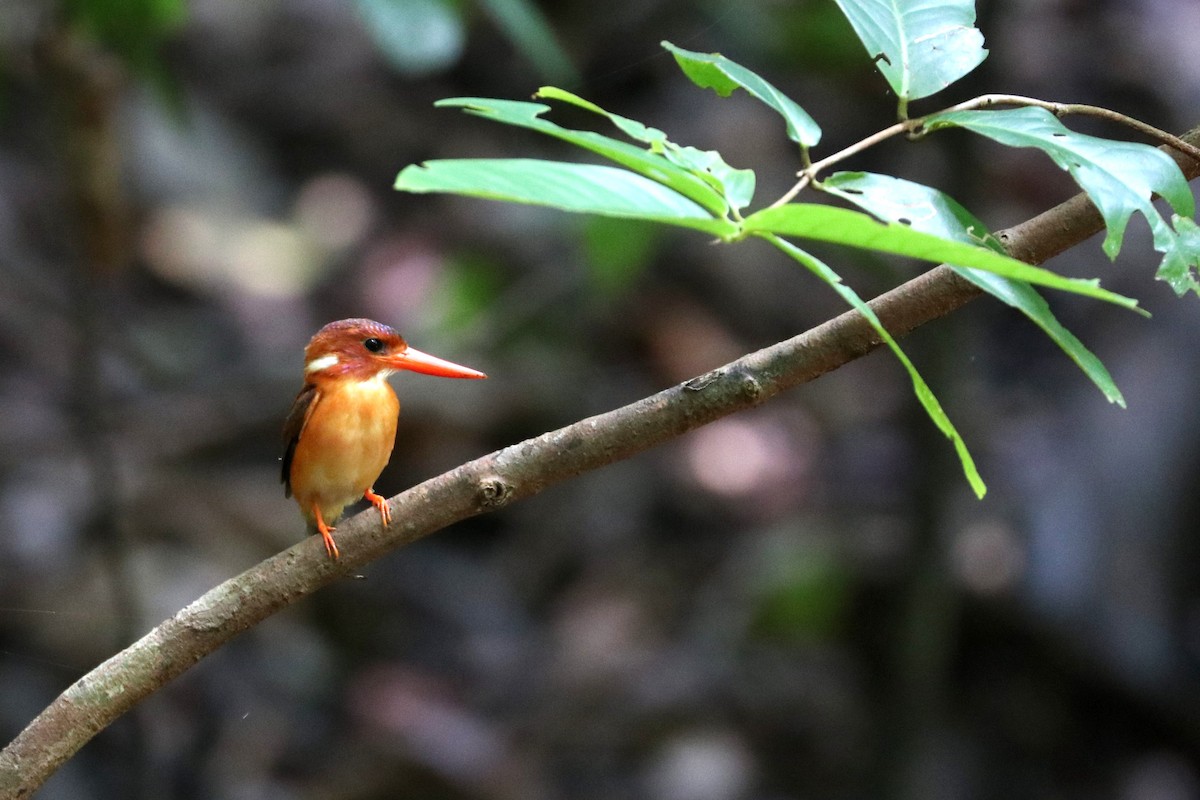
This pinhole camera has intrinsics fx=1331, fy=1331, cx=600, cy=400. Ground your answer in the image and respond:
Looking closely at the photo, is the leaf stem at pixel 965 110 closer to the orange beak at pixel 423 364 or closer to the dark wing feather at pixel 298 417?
the orange beak at pixel 423 364

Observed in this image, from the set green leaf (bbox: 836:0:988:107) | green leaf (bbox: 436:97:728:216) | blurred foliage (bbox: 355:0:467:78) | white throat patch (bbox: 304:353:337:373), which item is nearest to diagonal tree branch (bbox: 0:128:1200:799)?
green leaf (bbox: 836:0:988:107)

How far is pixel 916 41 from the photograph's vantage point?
1.04 metres

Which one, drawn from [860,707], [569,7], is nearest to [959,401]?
[860,707]

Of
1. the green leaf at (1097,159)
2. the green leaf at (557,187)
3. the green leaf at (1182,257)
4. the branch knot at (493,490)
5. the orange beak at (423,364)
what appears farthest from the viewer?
the orange beak at (423,364)

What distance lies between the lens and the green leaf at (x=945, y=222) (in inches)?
33.9

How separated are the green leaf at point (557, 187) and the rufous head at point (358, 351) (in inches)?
39.9

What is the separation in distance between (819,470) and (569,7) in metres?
1.82

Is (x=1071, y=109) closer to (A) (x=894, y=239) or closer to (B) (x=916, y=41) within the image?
(B) (x=916, y=41)

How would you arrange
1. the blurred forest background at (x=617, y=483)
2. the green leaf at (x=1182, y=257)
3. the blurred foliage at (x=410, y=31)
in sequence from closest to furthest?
the green leaf at (x=1182, y=257) < the blurred foliage at (x=410, y=31) < the blurred forest background at (x=617, y=483)

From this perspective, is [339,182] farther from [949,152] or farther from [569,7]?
[949,152]

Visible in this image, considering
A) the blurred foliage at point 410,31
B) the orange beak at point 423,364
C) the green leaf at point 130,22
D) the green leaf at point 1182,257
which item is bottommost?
the green leaf at point 1182,257

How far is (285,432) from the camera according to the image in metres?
1.86

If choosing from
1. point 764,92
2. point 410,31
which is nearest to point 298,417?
point 410,31

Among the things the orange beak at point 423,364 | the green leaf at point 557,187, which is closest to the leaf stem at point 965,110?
→ the green leaf at point 557,187
